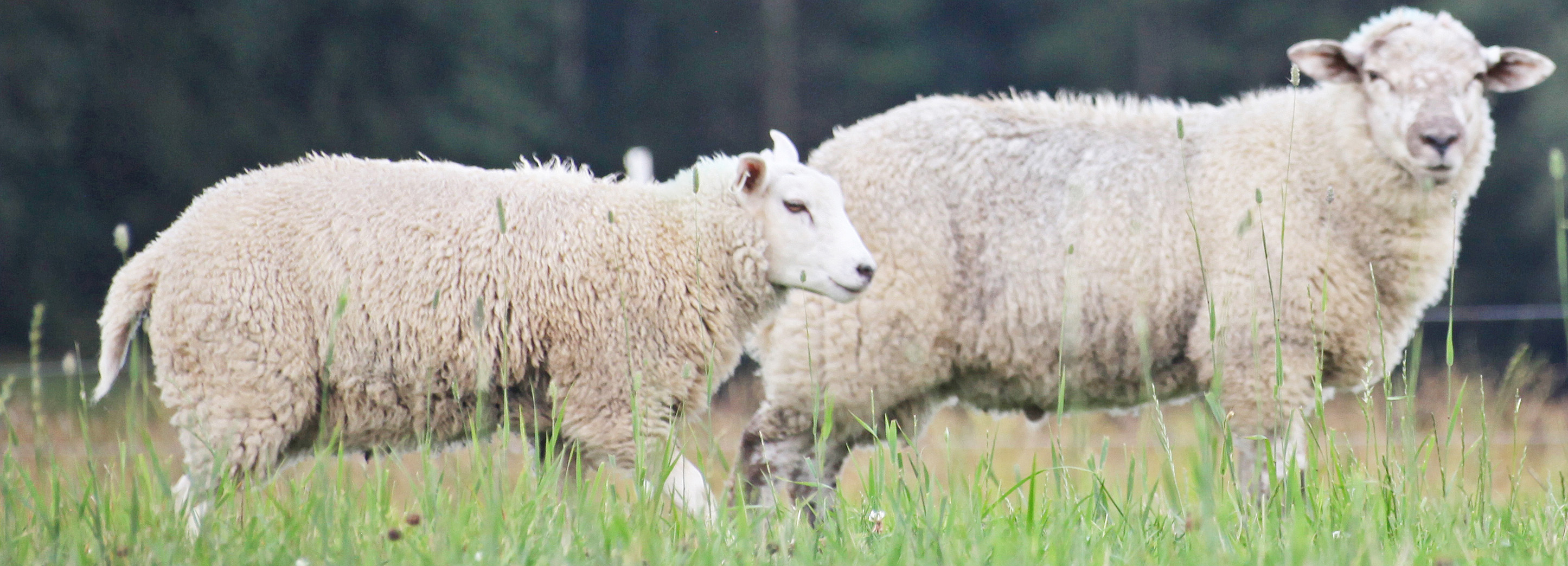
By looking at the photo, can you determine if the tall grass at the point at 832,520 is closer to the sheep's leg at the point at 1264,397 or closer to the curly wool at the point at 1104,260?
the sheep's leg at the point at 1264,397

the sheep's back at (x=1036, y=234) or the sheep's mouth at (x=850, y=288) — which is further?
the sheep's back at (x=1036, y=234)

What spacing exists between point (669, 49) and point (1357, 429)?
658 inches

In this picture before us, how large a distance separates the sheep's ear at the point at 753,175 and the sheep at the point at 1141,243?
2.22ft

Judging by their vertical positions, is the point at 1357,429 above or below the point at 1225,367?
below

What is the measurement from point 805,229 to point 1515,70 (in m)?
2.57

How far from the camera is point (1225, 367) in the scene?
4.19 m

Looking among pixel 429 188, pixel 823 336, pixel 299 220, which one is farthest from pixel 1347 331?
pixel 299 220

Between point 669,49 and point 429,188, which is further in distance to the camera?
point 669,49

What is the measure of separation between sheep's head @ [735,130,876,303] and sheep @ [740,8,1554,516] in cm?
65

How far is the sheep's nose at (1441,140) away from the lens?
405 cm

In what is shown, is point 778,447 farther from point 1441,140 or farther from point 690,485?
point 1441,140

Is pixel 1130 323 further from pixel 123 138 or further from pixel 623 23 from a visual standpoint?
pixel 623 23

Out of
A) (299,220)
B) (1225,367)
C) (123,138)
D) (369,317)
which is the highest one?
(123,138)

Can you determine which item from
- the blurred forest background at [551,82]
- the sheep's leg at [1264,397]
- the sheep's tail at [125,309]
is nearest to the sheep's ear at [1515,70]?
the sheep's leg at [1264,397]
